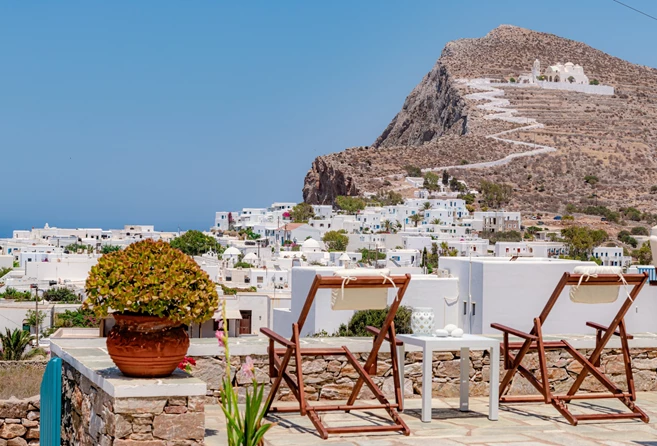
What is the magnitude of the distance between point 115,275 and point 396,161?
84.4 meters

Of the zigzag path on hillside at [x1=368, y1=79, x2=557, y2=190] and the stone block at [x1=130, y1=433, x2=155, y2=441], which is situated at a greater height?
the zigzag path on hillside at [x1=368, y1=79, x2=557, y2=190]

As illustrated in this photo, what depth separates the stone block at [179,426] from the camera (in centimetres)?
407

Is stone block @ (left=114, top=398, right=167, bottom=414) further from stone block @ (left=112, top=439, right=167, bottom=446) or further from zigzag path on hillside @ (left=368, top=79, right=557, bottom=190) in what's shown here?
zigzag path on hillside @ (left=368, top=79, right=557, bottom=190)

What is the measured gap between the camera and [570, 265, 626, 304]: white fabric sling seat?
5.48 meters

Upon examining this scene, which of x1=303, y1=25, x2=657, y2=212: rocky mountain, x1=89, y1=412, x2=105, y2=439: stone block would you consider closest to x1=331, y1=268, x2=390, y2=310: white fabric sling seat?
x1=89, y1=412, x2=105, y2=439: stone block

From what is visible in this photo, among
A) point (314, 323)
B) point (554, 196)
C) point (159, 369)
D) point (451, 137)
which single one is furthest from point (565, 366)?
point (451, 137)

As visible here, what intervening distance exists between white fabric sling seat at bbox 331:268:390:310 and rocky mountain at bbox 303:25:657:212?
231 ft

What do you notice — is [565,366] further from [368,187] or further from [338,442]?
[368,187]

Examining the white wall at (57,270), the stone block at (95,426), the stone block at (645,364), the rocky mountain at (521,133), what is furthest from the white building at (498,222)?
the stone block at (95,426)

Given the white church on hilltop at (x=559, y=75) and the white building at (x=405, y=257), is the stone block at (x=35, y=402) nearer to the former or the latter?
the white building at (x=405, y=257)

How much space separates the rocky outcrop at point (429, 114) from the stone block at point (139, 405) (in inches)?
3936

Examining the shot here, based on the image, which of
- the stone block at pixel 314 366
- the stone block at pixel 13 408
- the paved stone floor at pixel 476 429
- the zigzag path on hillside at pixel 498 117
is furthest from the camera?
the zigzag path on hillside at pixel 498 117

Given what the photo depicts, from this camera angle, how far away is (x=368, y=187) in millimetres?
82938

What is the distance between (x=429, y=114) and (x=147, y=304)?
4797 inches
